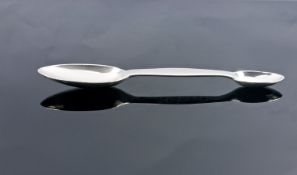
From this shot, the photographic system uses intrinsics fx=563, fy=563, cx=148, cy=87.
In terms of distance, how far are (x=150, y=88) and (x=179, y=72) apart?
0.05 meters

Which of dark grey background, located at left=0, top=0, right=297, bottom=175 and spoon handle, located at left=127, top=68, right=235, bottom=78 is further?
spoon handle, located at left=127, top=68, right=235, bottom=78

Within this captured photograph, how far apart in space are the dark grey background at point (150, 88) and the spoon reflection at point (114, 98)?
0.04 feet

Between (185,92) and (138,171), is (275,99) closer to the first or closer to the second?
(185,92)

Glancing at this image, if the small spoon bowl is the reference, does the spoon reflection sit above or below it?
below

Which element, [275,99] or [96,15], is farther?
[96,15]

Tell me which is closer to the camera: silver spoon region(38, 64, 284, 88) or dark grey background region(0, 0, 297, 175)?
dark grey background region(0, 0, 297, 175)

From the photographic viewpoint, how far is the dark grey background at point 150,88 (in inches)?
21.3

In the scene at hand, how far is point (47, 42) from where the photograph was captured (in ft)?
2.68

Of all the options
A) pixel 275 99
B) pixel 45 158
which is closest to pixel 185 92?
pixel 275 99

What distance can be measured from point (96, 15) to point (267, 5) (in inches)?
11.3

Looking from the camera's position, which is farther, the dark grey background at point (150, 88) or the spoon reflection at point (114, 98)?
the spoon reflection at point (114, 98)

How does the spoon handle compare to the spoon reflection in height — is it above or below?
above

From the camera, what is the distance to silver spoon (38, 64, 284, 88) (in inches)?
26.6

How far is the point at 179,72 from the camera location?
72cm
